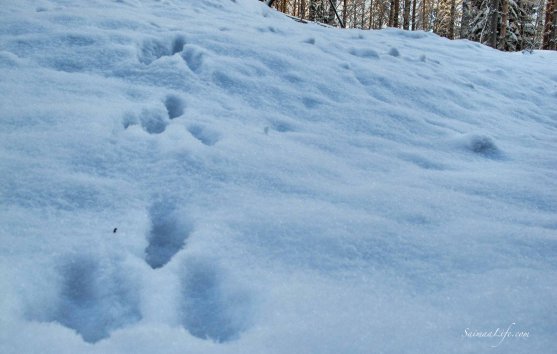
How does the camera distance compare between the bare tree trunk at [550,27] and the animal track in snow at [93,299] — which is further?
the bare tree trunk at [550,27]

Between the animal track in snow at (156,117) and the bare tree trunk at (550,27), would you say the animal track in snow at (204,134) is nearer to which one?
the animal track in snow at (156,117)

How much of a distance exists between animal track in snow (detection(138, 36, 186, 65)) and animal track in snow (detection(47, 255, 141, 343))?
1736mm

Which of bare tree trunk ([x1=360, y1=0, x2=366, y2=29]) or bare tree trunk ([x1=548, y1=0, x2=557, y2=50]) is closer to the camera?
bare tree trunk ([x1=548, y1=0, x2=557, y2=50])

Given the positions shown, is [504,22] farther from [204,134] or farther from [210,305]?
[210,305]

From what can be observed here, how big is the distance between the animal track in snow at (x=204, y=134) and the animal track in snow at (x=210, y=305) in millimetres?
753

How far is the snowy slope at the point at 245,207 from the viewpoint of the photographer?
1010 mm

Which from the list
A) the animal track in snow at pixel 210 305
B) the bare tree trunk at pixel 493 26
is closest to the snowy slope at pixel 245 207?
the animal track in snow at pixel 210 305

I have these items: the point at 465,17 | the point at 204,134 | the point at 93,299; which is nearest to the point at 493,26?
the point at 465,17

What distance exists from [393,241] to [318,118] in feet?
3.60

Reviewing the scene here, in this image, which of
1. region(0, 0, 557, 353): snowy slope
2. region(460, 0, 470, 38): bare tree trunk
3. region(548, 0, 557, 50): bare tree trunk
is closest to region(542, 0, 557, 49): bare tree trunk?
region(548, 0, 557, 50): bare tree trunk

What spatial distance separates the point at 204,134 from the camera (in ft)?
6.04

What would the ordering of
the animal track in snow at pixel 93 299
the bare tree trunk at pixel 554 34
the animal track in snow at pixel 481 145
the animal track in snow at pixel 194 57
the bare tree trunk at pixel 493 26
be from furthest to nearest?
1. the bare tree trunk at pixel 554 34
2. the bare tree trunk at pixel 493 26
3. the animal track in snow at pixel 194 57
4. the animal track in snow at pixel 481 145
5. the animal track in snow at pixel 93 299

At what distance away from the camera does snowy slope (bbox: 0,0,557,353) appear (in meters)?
1.01

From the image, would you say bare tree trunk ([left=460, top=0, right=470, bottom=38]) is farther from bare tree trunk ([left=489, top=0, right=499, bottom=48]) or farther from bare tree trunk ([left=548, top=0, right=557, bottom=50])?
bare tree trunk ([left=548, top=0, right=557, bottom=50])
